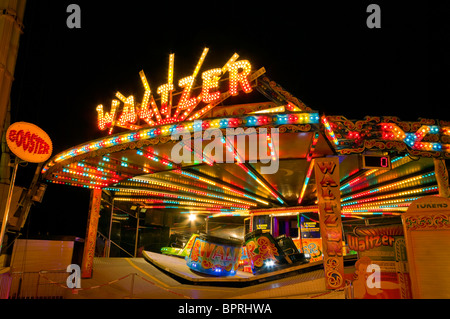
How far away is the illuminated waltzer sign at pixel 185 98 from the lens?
10.5m

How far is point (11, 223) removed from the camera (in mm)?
10797

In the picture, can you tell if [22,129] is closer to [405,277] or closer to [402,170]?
[405,277]

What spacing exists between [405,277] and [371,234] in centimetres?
97
